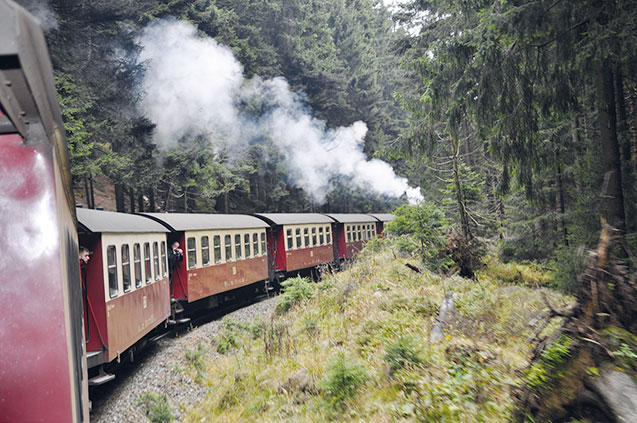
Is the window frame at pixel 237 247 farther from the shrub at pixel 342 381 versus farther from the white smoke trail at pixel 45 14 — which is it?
the white smoke trail at pixel 45 14

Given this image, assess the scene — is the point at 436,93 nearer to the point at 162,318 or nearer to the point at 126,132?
the point at 162,318

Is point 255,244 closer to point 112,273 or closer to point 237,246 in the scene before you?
point 237,246

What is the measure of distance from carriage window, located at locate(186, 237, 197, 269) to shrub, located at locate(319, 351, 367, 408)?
698 centimetres

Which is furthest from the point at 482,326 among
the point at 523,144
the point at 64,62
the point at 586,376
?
the point at 64,62

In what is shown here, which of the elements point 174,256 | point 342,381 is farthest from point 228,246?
point 342,381

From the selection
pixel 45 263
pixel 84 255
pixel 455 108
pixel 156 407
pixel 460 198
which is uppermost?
pixel 455 108

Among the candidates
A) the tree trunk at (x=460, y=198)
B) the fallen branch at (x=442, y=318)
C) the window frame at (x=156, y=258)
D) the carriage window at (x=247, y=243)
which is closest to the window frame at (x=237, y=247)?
the carriage window at (x=247, y=243)

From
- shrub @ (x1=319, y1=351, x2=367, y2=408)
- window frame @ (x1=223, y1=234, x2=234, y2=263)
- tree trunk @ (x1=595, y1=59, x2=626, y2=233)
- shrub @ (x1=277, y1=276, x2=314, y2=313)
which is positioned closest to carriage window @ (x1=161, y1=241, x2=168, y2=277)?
window frame @ (x1=223, y1=234, x2=234, y2=263)

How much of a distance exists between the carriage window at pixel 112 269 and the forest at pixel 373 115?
649cm

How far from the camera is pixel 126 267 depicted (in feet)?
27.2

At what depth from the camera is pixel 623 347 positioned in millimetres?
3537

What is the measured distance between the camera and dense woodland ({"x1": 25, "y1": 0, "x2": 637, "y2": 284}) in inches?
332

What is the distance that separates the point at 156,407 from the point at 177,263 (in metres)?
5.45

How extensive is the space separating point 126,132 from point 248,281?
9139 millimetres
